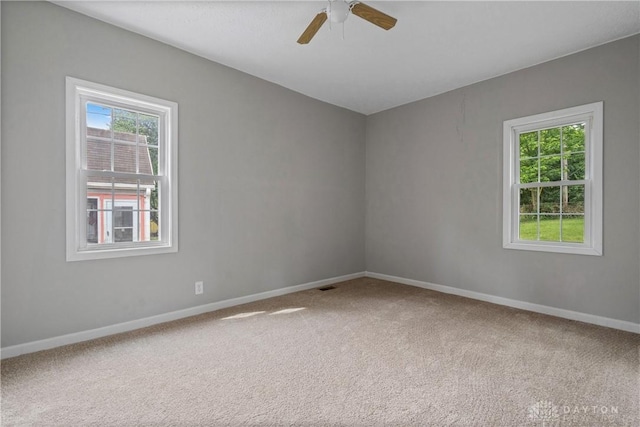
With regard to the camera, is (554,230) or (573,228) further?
(554,230)

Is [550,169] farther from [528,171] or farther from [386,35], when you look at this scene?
[386,35]

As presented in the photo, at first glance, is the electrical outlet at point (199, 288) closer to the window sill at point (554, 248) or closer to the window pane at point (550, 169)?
the window sill at point (554, 248)

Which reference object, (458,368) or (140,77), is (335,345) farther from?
(140,77)

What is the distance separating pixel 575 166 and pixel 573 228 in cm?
65

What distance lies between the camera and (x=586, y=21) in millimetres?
2777

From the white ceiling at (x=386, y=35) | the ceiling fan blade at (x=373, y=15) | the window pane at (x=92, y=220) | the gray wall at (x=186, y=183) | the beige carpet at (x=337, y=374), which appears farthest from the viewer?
the window pane at (x=92, y=220)

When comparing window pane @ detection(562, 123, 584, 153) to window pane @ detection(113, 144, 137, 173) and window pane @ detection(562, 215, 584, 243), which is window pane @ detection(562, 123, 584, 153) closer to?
window pane @ detection(562, 215, 584, 243)

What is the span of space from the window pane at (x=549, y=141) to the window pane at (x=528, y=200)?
426mm

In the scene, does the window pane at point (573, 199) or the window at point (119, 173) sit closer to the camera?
the window at point (119, 173)

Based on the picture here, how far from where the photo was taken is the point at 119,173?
2.99m

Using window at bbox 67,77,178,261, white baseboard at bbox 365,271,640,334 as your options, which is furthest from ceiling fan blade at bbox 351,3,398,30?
white baseboard at bbox 365,271,640,334

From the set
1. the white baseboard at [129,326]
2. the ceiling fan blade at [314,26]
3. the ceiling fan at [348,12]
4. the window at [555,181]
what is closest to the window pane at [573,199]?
the window at [555,181]

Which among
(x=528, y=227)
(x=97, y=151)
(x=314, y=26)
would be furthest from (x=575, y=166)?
(x=97, y=151)

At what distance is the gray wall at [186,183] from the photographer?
246 cm
